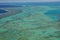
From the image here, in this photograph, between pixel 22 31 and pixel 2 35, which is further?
pixel 22 31

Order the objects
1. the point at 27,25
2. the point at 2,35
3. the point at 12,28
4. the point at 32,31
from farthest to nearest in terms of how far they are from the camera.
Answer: the point at 27,25
the point at 12,28
the point at 32,31
the point at 2,35

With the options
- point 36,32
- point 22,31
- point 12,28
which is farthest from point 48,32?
point 12,28

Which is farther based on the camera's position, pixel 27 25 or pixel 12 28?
pixel 27 25

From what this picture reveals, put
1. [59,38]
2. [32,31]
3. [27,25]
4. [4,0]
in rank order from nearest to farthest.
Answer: [59,38]
[32,31]
[27,25]
[4,0]

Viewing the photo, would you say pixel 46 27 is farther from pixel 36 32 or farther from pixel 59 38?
pixel 59 38

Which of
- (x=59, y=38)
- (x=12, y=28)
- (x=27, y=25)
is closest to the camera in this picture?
(x=59, y=38)

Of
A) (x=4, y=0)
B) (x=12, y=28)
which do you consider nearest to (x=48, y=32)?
(x=12, y=28)

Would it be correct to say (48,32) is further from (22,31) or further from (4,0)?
(4,0)

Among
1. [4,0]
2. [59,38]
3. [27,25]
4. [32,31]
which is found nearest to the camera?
[59,38]
